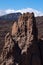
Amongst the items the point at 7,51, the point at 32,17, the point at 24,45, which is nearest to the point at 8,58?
the point at 7,51

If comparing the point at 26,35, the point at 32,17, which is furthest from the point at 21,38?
the point at 32,17

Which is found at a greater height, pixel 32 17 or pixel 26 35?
pixel 32 17

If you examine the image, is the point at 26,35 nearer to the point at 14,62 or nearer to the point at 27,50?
the point at 27,50

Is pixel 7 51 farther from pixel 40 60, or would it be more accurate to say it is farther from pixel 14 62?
pixel 40 60

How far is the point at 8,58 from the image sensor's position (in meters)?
21.1

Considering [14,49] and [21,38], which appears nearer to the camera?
[14,49]

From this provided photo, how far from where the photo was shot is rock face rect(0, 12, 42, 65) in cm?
2123

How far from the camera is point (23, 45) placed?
22453mm

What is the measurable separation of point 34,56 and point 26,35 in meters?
1.78

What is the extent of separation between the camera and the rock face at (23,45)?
2123 centimetres

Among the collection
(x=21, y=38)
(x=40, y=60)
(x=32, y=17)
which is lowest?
(x=40, y=60)

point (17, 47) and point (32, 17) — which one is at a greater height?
point (32, 17)

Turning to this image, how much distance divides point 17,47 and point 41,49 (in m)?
2.35

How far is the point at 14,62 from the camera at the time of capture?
21.0 m
